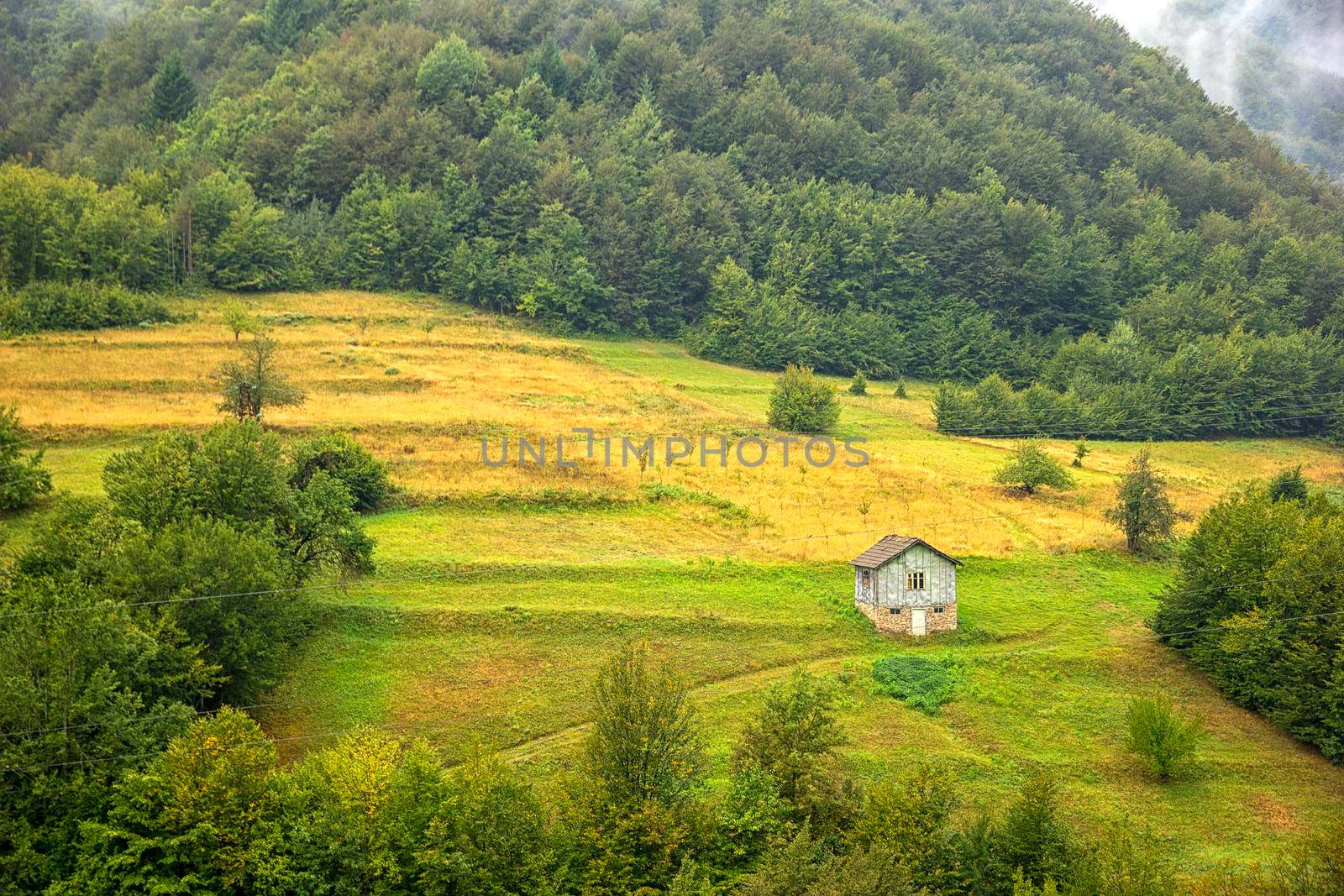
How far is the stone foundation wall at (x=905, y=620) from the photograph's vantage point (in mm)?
48031

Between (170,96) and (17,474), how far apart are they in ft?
283

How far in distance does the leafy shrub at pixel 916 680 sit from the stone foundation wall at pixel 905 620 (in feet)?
7.00

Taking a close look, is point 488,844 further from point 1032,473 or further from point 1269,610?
point 1032,473

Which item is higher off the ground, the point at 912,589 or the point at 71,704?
the point at 912,589

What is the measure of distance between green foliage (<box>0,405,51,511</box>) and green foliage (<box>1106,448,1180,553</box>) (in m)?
47.6

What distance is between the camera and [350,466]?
54531 mm

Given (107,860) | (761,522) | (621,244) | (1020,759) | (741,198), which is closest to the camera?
(107,860)

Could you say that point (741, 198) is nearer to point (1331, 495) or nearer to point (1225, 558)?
point (1331, 495)

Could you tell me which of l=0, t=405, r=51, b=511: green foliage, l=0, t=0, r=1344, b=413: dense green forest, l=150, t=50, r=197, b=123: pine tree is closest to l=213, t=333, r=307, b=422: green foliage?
l=0, t=405, r=51, b=511: green foliage

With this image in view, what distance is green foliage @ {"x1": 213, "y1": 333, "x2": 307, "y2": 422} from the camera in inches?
2469

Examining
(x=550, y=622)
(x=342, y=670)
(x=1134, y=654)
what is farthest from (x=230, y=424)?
(x=1134, y=654)

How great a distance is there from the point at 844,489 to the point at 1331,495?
28.8 metres

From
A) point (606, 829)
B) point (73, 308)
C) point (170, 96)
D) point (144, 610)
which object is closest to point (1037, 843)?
point (606, 829)

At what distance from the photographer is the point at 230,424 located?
1829 inches
